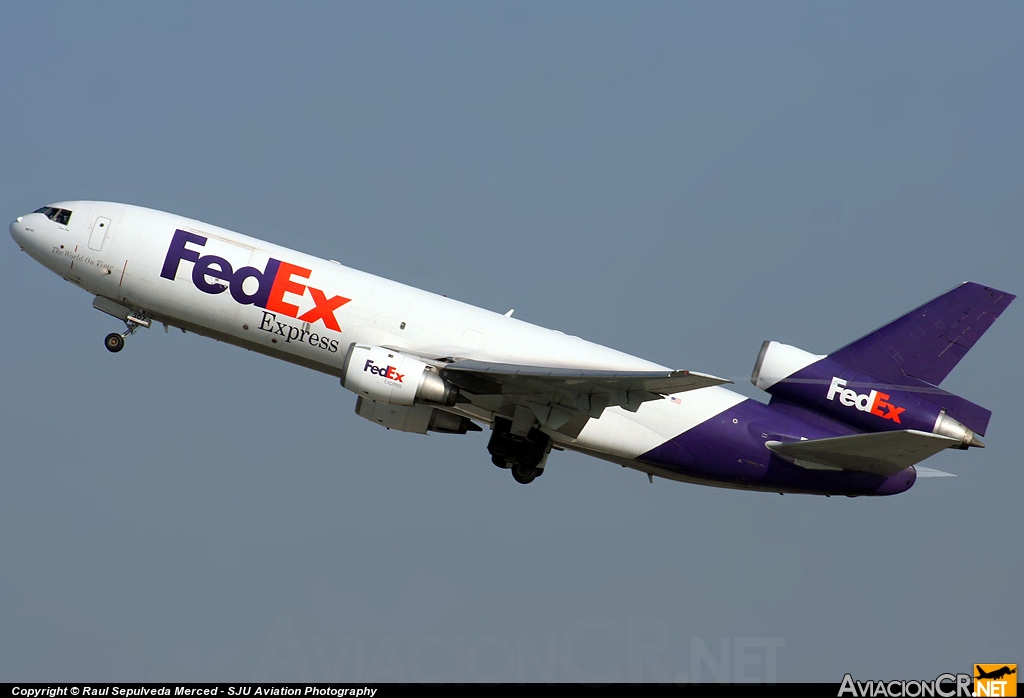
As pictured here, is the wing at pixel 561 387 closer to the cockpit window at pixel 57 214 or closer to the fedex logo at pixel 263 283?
the fedex logo at pixel 263 283

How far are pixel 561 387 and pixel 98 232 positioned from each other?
49.4 ft

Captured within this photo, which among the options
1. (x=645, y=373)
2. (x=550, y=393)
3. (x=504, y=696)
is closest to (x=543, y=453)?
(x=550, y=393)

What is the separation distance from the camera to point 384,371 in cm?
4056

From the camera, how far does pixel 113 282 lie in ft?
140

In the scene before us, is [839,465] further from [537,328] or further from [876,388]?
[537,328]

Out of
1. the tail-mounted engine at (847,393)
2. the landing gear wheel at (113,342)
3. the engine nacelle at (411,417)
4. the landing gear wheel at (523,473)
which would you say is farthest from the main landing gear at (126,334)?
the tail-mounted engine at (847,393)

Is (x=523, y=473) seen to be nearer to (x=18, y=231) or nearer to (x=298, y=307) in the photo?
(x=298, y=307)

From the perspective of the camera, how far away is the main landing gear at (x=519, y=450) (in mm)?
43656

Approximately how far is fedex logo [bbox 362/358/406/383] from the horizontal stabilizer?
11662mm

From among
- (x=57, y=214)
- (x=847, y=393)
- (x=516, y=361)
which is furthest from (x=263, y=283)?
(x=847, y=393)

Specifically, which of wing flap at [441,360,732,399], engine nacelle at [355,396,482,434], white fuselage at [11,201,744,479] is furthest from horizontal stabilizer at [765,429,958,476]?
engine nacelle at [355,396,482,434]

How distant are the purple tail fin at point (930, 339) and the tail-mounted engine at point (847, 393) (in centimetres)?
36

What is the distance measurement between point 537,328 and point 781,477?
8849 mm

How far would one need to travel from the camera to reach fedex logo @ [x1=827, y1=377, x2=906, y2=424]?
43062 mm
